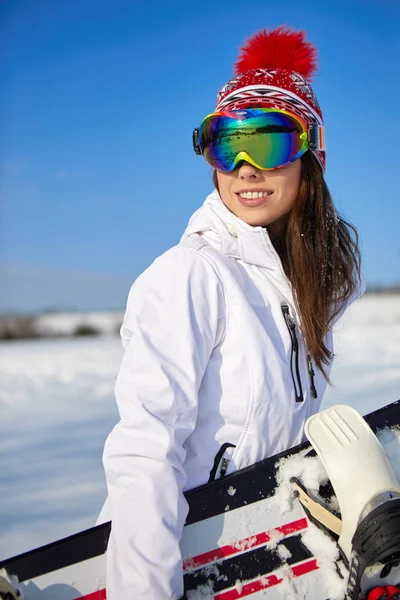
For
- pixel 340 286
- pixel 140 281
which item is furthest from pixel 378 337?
pixel 140 281

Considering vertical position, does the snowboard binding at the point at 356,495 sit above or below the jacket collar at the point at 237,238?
below

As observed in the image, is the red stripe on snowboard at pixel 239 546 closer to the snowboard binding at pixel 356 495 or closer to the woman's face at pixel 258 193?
the snowboard binding at pixel 356 495

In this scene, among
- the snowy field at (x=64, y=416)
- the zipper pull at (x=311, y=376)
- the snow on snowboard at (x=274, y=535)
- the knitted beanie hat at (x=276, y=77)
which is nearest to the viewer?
the snow on snowboard at (x=274, y=535)

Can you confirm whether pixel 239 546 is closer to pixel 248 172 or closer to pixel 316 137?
pixel 248 172

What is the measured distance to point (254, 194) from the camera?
180 centimetres

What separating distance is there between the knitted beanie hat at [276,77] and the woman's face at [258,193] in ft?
0.64

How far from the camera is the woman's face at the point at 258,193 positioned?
5.87 feet

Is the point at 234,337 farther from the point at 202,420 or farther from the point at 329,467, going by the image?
the point at 329,467

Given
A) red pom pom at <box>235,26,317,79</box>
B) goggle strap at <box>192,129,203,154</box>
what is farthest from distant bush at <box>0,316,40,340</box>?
red pom pom at <box>235,26,317,79</box>

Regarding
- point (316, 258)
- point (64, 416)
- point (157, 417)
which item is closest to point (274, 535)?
point (157, 417)

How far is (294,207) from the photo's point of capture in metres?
1.87

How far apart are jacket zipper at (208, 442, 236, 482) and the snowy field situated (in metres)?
0.91

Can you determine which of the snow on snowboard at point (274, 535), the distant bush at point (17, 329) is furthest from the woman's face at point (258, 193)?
the distant bush at point (17, 329)

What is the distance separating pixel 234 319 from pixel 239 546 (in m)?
0.68
